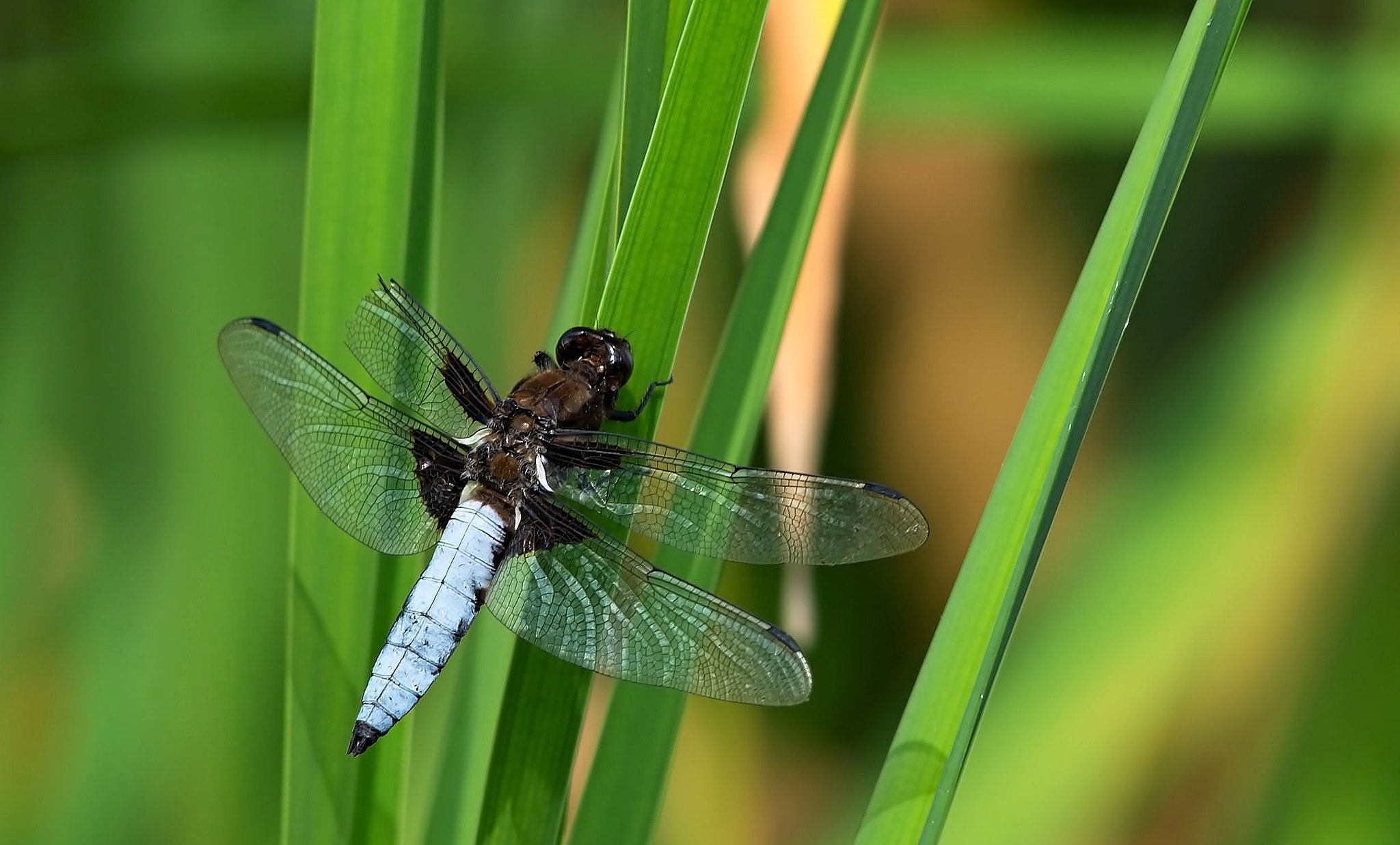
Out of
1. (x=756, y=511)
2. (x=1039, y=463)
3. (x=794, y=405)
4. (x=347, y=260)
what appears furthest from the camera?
(x=794, y=405)

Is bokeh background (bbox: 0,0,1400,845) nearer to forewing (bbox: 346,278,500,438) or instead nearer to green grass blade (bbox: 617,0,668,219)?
forewing (bbox: 346,278,500,438)

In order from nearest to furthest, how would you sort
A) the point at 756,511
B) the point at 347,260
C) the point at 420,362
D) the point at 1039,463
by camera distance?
1. the point at 1039,463
2. the point at 347,260
3. the point at 756,511
4. the point at 420,362

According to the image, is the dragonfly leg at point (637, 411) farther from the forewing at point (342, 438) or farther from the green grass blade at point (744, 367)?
the forewing at point (342, 438)

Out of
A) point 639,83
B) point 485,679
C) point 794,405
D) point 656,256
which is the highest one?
point 639,83

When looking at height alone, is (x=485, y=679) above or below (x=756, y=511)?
below

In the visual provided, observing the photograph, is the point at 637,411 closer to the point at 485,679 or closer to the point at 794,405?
the point at 485,679

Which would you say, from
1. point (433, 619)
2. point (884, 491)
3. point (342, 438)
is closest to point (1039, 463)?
point (884, 491)

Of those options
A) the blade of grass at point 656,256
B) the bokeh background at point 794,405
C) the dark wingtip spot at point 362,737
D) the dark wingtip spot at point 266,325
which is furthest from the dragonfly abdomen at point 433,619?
the bokeh background at point 794,405

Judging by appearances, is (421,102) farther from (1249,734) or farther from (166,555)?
(1249,734)
